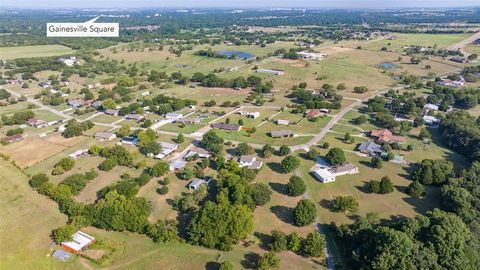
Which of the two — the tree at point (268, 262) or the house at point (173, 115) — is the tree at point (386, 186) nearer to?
the tree at point (268, 262)

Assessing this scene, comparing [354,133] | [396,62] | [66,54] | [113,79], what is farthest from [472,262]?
[66,54]

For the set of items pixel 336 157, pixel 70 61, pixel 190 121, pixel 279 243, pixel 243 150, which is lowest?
pixel 70 61

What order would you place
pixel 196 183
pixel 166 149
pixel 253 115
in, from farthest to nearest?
pixel 253 115
pixel 166 149
pixel 196 183

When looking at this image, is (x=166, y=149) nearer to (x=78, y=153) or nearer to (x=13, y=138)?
(x=78, y=153)

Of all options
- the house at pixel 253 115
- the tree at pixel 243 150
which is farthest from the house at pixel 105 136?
the house at pixel 253 115

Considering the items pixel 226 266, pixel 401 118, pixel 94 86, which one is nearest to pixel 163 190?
pixel 226 266

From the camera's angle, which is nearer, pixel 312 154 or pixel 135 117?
pixel 312 154

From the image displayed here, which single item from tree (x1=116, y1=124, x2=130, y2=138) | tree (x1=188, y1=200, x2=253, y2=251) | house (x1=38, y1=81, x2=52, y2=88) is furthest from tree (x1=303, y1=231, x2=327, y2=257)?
house (x1=38, y1=81, x2=52, y2=88)

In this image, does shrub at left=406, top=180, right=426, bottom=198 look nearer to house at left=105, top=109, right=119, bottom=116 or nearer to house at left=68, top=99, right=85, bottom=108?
house at left=105, top=109, right=119, bottom=116
